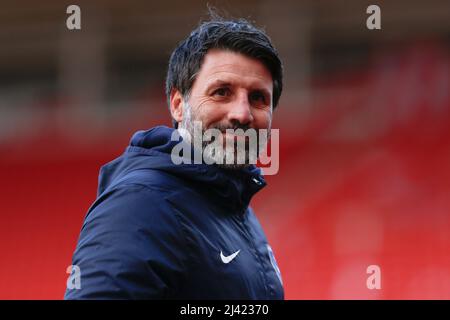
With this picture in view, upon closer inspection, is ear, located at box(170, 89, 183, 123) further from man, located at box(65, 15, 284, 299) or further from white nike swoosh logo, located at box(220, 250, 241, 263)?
white nike swoosh logo, located at box(220, 250, 241, 263)

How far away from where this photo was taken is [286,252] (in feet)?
13.4

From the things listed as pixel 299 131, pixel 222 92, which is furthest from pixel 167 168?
pixel 299 131

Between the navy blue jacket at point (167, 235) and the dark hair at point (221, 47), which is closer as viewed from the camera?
the navy blue jacket at point (167, 235)

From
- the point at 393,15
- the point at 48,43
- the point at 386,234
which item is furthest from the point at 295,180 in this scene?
the point at 48,43

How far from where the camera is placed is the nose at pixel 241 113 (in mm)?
1133

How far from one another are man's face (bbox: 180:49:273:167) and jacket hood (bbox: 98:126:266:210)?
6cm

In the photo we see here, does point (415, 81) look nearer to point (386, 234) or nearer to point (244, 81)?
point (386, 234)

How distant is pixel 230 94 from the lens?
45.9 inches

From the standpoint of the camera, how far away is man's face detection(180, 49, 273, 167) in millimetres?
1146

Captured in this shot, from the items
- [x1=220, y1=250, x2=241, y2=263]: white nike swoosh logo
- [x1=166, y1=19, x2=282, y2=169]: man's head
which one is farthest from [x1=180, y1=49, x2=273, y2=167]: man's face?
[x1=220, y1=250, x2=241, y2=263]: white nike swoosh logo

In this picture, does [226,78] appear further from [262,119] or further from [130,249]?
[130,249]

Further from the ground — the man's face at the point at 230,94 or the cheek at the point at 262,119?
the man's face at the point at 230,94

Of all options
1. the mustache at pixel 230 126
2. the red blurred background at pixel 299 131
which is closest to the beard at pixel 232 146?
the mustache at pixel 230 126

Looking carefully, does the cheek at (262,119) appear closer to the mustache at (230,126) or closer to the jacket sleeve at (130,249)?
the mustache at (230,126)
